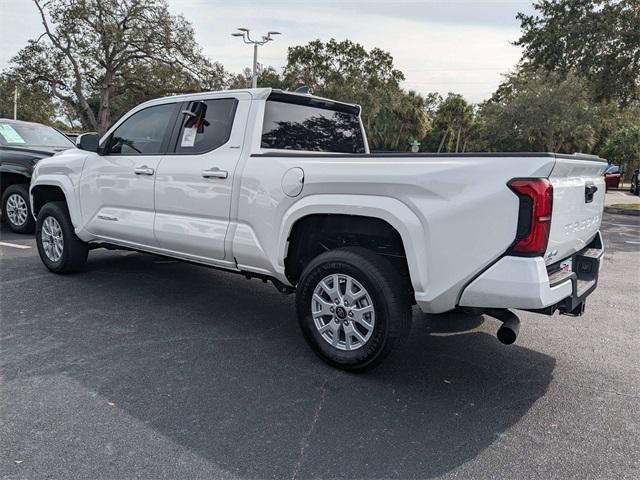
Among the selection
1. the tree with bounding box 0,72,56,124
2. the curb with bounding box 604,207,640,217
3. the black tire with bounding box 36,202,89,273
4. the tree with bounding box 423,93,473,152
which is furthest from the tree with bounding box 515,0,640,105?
the tree with bounding box 423,93,473,152

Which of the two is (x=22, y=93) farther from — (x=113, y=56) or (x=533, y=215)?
(x=533, y=215)

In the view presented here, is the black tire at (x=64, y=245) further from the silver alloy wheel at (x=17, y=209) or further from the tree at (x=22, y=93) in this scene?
the tree at (x=22, y=93)

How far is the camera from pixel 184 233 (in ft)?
14.6

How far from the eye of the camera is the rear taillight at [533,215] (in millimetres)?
2812

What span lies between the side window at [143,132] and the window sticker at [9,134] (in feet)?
14.4

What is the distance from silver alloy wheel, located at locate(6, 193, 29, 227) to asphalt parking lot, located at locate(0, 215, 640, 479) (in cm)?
344

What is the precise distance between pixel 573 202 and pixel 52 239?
5218 mm

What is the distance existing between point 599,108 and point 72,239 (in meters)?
35.3

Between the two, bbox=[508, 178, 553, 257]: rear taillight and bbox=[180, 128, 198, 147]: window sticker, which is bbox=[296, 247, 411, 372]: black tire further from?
bbox=[180, 128, 198, 147]: window sticker

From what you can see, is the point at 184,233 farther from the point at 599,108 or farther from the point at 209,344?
the point at 599,108

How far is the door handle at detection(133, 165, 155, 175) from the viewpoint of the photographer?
4.77 m

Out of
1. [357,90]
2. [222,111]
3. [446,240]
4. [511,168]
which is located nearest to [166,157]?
[222,111]

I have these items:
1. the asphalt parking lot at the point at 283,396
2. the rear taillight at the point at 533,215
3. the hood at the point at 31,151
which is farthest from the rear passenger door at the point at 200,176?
the hood at the point at 31,151

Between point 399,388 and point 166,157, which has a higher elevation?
point 166,157
